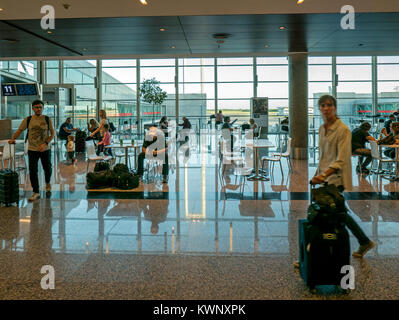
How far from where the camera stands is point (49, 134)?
693 centimetres

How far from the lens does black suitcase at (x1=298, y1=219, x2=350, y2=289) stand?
3.02 m

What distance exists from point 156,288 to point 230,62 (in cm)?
1897

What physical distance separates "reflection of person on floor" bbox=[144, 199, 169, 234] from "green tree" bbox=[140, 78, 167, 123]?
45.5ft

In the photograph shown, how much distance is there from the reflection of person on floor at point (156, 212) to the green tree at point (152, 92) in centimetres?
1388

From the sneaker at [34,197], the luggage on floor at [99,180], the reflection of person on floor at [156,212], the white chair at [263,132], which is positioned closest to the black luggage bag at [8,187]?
the sneaker at [34,197]

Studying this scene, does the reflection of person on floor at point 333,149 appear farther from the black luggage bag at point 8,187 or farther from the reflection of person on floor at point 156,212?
the black luggage bag at point 8,187

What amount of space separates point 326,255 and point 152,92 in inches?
716

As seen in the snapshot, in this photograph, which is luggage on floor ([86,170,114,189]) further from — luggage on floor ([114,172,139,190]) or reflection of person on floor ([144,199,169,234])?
reflection of person on floor ([144,199,169,234])

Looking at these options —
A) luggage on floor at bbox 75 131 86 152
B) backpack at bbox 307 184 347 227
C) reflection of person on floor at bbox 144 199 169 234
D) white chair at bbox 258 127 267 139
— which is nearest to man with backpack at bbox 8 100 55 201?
reflection of person on floor at bbox 144 199 169 234

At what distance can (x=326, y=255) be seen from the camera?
119 inches

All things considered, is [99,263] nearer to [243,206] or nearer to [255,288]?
[255,288]

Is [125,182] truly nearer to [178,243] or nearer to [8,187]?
[8,187]

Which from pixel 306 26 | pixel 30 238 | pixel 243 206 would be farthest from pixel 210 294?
pixel 306 26

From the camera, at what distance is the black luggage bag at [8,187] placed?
20.9 feet
